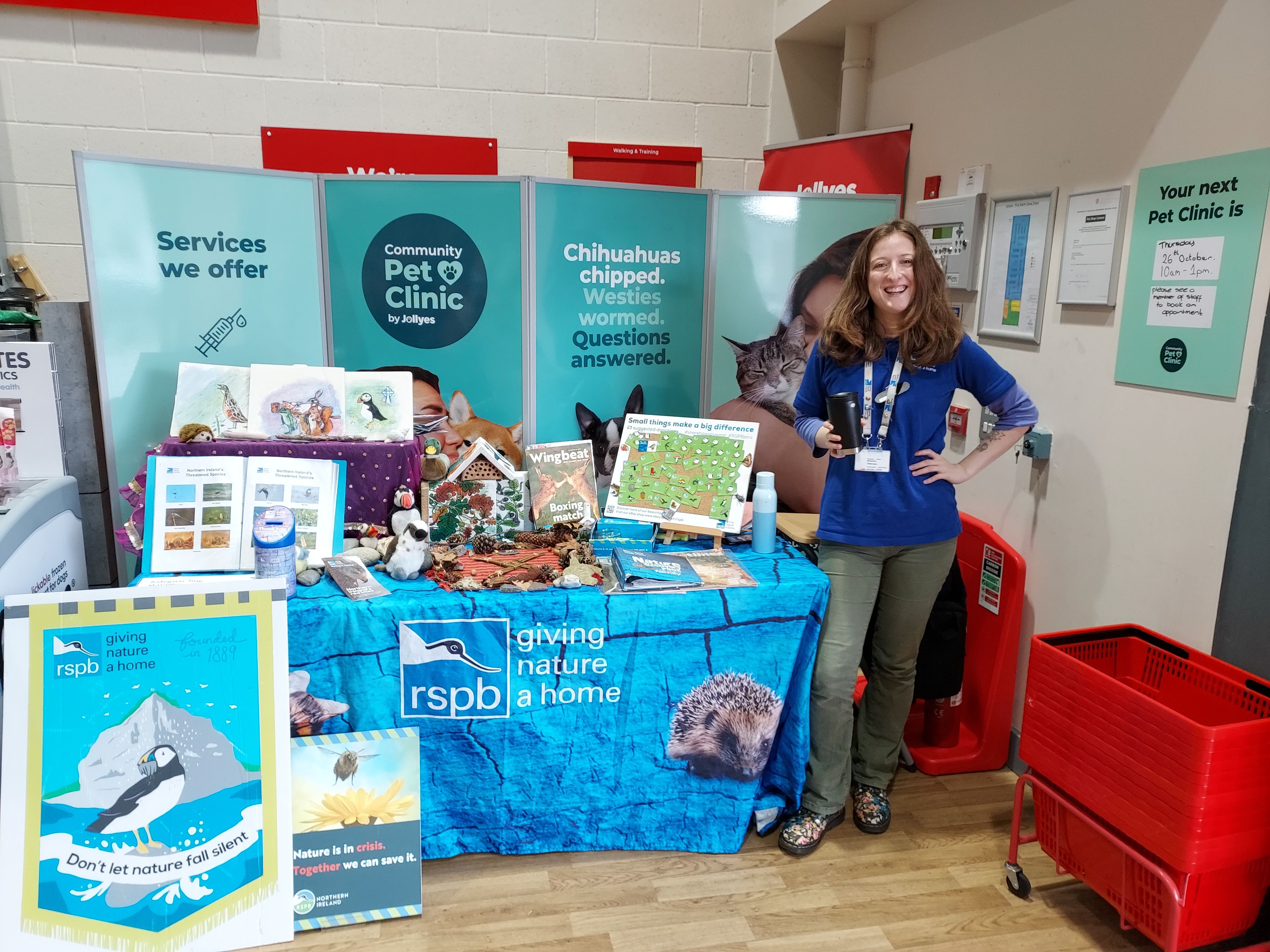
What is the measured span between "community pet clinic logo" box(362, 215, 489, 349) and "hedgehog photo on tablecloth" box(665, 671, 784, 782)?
1.24 m

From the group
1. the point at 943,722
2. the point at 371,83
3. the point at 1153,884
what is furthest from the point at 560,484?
the point at 371,83

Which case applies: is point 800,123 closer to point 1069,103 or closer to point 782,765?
point 1069,103

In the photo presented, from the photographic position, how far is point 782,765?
2211 mm

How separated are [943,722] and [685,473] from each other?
116cm

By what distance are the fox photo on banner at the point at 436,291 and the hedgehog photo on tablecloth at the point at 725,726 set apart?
3.11ft

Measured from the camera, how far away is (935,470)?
6.75 feet

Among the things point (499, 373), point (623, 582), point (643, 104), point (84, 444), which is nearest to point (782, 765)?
point (623, 582)

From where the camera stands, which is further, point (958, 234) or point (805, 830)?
point (958, 234)

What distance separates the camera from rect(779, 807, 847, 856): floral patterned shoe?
2135mm

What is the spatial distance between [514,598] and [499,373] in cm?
81

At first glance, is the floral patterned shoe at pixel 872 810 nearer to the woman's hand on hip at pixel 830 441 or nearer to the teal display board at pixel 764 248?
the woman's hand on hip at pixel 830 441

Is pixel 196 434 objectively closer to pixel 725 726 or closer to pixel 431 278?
pixel 431 278

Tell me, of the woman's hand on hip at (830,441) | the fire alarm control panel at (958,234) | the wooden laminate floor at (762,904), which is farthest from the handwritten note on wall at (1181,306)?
the wooden laminate floor at (762,904)

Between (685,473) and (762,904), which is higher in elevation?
(685,473)
